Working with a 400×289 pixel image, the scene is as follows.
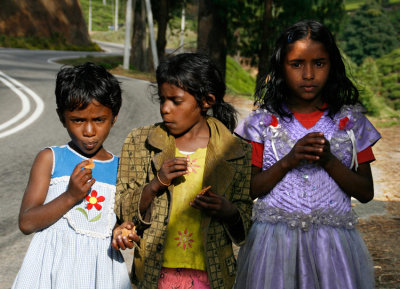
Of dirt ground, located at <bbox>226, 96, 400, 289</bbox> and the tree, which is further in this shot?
the tree

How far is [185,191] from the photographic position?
252 centimetres

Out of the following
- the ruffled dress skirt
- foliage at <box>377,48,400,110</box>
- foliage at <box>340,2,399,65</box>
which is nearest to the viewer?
the ruffled dress skirt

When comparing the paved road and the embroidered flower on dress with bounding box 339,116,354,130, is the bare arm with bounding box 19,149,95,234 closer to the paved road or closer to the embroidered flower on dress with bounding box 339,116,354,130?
the paved road

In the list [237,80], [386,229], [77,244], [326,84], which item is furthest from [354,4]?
[77,244]

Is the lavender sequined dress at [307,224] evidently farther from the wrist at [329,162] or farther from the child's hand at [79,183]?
the child's hand at [79,183]

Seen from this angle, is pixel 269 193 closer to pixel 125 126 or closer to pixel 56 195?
pixel 56 195

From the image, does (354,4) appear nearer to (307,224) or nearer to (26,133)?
(26,133)

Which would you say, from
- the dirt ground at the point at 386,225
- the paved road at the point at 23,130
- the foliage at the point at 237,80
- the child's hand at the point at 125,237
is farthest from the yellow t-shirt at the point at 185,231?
the foliage at the point at 237,80

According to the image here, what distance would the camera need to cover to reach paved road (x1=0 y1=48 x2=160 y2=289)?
4.58 meters

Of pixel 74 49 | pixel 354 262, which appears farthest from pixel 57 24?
pixel 354 262

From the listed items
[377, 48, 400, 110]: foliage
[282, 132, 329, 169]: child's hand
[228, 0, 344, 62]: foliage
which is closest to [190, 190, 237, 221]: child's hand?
[282, 132, 329, 169]: child's hand

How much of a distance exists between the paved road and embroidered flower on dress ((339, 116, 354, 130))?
4.13 feet

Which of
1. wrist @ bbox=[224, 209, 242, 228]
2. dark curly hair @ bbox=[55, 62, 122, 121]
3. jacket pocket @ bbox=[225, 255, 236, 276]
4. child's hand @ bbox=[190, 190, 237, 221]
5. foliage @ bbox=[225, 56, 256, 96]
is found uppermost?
dark curly hair @ bbox=[55, 62, 122, 121]

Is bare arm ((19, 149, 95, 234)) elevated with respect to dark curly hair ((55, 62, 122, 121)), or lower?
lower
